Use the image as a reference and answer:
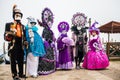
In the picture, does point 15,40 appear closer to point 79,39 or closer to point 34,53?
point 34,53

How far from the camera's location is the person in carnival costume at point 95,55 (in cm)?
772

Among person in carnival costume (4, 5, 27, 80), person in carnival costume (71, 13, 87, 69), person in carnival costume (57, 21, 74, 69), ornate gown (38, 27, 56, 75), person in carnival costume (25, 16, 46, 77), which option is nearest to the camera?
person in carnival costume (4, 5, 27, 80)

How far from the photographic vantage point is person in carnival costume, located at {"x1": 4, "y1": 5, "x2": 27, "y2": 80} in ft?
18.4

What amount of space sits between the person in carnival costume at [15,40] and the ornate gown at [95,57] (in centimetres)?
262

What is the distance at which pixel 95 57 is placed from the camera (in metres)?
7.75

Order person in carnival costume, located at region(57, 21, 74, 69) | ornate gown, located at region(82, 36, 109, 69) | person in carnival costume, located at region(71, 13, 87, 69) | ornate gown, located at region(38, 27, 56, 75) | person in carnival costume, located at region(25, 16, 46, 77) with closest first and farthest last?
person in carnival costume, located at region(25, 16, 46, 77) → ornate gown, located at region(38, 27, 56, 75) → person in carnival costume, located at region(57, 21, 74, 69) → ornate gown, located at region(82, 36, 109, 69) → person in carnival costume, located at region(71, 13, 87, 69)

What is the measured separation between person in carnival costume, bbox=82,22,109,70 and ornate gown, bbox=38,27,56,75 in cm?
127

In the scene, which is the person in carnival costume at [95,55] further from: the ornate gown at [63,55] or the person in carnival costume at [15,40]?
the person in carnival costume at [15,40]

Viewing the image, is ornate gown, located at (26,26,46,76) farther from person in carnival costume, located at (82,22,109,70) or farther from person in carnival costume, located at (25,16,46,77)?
person in carnival costume, located at (82,22,109,70)

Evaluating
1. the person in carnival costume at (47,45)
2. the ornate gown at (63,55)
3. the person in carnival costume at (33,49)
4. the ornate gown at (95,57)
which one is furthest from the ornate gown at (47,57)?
the ornate gown at (95,57)

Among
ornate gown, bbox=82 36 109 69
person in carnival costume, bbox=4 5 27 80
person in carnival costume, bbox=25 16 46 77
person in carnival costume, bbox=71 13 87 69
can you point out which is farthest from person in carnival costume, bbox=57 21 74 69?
person in carnival costume, bbox=4 5 27 80

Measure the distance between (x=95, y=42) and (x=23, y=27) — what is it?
268 cm

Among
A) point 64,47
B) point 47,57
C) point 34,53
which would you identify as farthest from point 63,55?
point 34,53

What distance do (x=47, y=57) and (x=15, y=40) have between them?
4.61ft
